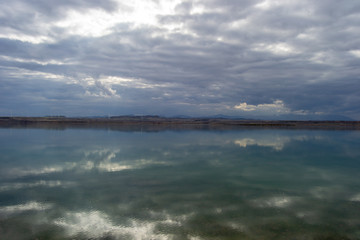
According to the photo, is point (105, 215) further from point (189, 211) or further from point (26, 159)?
point (26, 159)

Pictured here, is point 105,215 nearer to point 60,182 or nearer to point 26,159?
point 60,182

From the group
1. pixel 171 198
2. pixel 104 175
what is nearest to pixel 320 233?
pixel 171 198

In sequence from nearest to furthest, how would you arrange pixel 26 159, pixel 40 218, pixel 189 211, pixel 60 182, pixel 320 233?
pixel 320 233 → pixel 40 218 → pixel 189 211 → pixel 60 182 → pixel 26 159

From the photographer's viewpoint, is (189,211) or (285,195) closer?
(189,211)

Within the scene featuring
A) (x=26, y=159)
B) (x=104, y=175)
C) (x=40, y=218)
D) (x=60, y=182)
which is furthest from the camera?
(x=26, y=159)

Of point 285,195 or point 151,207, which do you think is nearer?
point 151,207

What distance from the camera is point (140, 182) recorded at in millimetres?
15719

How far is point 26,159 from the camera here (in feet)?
76.1

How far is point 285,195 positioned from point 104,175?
11.6 m

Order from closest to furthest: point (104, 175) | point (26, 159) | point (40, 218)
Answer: point (40, 218) < point (104, 175) < point (26, 159)

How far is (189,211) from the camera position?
10969 mm

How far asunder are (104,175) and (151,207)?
7262mm

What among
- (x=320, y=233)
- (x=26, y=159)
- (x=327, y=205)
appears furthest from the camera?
(x=26, y=159)

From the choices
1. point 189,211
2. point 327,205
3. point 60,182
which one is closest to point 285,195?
point 327,205
